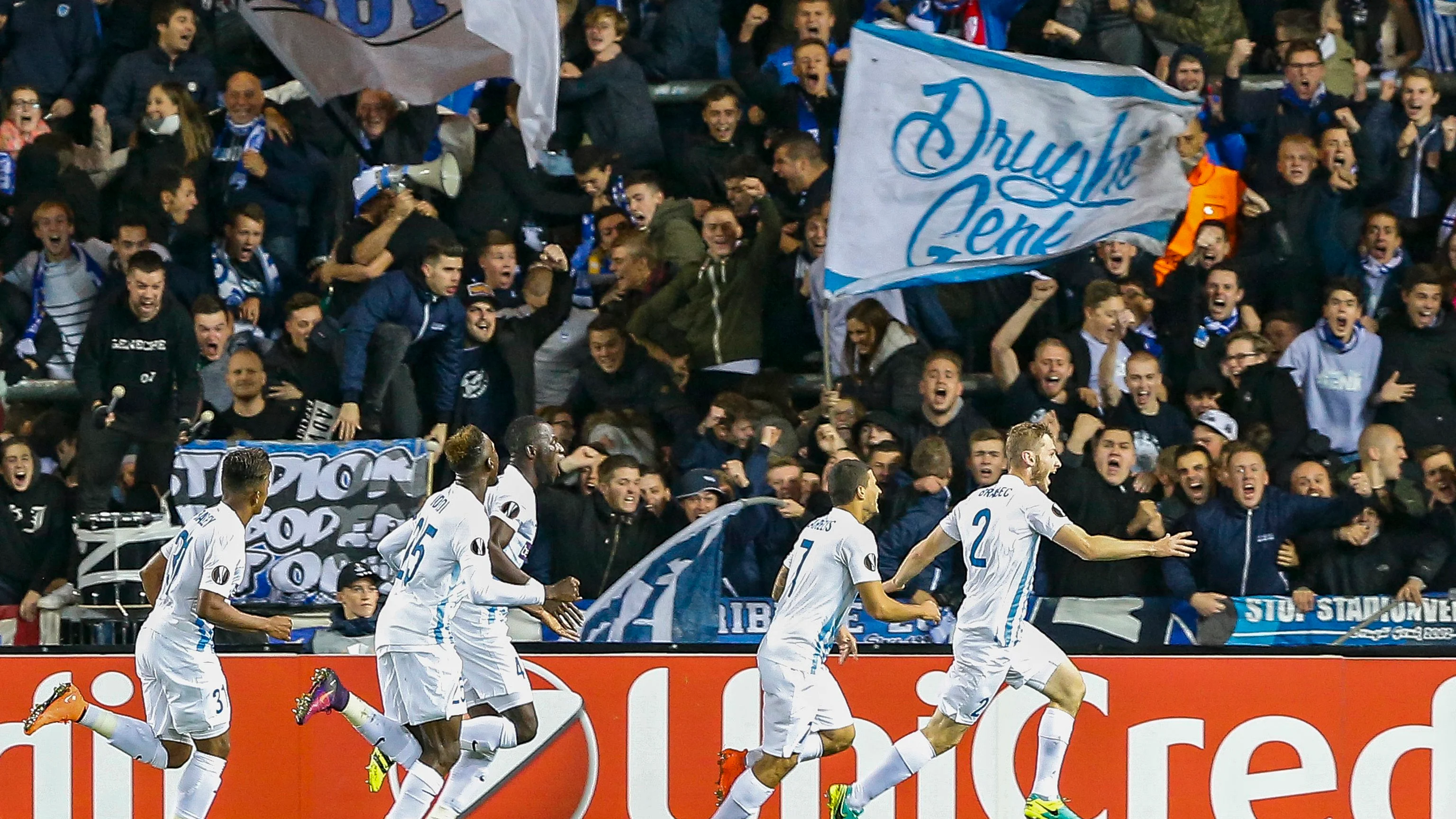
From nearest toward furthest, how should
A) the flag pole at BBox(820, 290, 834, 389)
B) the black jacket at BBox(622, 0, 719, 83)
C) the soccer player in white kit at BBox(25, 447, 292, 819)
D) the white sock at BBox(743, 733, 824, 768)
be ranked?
1. the soccer player in white kit at BBox(25, 447, 292, 819)
2. the white sock at BBox(743, 733, 824, 768)
3. the flag pole at BBox(820, 290, 834, 389)
4. the black jacket at BBox(622, 0, 719, 83)

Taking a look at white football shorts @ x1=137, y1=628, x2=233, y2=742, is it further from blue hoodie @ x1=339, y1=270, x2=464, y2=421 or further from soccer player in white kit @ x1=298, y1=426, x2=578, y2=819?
blue hoodie @ x1=339, y1=270, x2=464, y2=421

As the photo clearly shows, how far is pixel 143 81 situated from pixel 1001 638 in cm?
708

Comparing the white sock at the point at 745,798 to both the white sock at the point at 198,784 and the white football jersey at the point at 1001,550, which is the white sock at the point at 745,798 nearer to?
the white football jersey at the point at 1001,550

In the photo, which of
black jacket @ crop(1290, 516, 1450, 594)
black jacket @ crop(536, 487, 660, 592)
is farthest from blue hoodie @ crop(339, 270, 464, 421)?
black jacket @ crop(1290, 516, 1450, 594)

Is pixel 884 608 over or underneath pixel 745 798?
over

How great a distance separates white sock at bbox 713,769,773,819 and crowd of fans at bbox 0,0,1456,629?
1721 mm

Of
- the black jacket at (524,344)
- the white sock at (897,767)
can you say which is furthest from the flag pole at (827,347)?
the white sock at (897,767)

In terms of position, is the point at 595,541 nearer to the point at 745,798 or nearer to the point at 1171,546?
the point at 745,798

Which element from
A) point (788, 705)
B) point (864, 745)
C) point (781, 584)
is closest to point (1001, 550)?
point (781, 584)

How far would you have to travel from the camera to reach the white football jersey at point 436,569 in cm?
838

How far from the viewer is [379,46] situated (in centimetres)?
1208

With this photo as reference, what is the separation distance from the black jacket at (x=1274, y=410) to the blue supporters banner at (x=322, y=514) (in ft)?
14.9

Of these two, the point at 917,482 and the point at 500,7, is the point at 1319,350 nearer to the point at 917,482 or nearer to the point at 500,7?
the point at 917,482

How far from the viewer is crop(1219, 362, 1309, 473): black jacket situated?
35.0 ft
